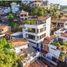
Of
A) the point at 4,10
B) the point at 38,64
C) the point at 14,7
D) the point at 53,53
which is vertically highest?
the point at 14,7

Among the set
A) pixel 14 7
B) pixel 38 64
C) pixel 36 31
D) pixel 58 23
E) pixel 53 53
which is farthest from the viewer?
pixel 14 7

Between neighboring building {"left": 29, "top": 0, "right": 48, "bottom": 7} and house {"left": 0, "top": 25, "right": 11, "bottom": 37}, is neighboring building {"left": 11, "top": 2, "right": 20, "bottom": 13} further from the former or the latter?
house {"left": 0, "top": 25, "right": 11, "bottom": 37}

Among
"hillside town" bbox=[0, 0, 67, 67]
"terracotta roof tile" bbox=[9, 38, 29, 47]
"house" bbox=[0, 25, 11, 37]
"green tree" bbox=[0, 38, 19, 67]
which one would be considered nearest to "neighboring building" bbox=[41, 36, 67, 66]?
Result: "hillside town" bbox=[0, 0, 67, 67]

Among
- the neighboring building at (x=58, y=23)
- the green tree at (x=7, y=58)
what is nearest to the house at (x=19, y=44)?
the green tree at (x=7, y=58)

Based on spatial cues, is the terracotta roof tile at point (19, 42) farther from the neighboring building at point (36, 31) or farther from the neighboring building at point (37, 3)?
the neighboring building at point (37, 3)

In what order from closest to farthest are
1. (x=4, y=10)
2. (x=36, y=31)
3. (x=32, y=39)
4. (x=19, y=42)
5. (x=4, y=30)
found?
(x=19, y=42), (x=36, y=31), (x=32, y=39), (x=4, y=30), (x=4, y=10)

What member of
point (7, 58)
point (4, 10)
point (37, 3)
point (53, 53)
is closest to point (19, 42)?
point (53, 53)

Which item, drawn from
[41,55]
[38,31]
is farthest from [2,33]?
[41,55]

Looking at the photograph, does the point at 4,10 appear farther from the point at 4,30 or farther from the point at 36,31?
the point at 36,31

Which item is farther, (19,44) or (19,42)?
(19,42)

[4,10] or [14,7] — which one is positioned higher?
[14,7]
